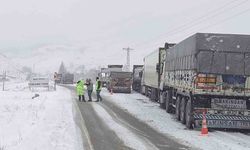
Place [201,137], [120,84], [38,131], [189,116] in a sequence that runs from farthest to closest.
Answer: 1. [120,84]
2. [189,116]
3. [38,131]
4. [201,137]

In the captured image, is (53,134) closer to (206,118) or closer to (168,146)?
(168,146)

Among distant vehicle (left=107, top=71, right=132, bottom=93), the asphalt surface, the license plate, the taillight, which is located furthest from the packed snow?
distant vehicle (left=107, top=71, right=132, bottom=93)

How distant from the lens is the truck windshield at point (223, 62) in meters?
17.5

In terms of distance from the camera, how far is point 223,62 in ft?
57.7

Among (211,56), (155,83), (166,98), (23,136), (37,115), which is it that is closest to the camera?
(23,136)

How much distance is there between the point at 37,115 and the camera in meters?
21.9

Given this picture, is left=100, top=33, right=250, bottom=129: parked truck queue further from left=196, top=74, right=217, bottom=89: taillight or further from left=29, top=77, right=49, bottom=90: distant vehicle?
left=29, top=77, right=49, bottom=90: distant vehicle

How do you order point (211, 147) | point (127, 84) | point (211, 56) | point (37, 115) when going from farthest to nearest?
point (127, 84) < point (37, 115) < point (211, 56) < point (211, 147)

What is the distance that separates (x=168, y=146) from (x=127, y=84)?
33.6m

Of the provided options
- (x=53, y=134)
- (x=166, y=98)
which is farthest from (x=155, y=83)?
(x=53, y=134)

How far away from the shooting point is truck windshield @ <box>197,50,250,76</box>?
57.5 feet

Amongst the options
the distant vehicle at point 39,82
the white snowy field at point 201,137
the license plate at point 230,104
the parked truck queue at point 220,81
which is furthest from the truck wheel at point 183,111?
the distant vehicle at point 39,82

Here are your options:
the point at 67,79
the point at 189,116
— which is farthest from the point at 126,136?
the point at 67,79

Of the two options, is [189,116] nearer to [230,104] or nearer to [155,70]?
[230,104]
